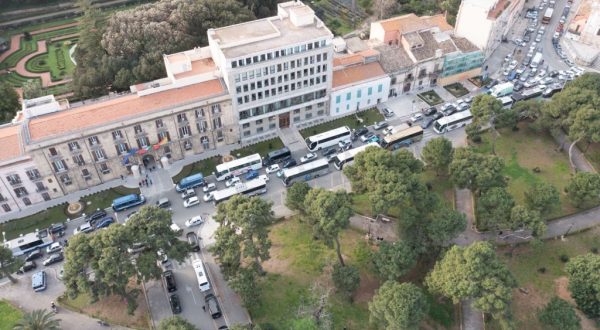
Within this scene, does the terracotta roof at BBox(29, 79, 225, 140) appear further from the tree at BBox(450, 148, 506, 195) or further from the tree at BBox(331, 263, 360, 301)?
the tree at BBox(450, 148, 506, 195)

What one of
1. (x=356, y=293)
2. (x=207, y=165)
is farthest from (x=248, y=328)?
(x=207, y=165)

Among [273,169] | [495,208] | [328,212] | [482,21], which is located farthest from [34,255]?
[482,21]

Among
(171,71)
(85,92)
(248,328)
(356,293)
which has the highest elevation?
(171,71)

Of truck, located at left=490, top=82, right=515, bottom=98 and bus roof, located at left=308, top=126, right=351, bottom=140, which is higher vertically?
truck, located at left=490, top=82, right=515, bottom=98

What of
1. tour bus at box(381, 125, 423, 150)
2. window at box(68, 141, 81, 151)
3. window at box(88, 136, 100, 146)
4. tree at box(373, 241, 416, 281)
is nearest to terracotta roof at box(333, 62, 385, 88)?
tour bus at box(381, 125, 423, 150)

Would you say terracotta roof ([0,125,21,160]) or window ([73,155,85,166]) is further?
window ([73,155,85,166])

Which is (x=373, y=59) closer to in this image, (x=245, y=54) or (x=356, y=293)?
(x=245, y=54)
